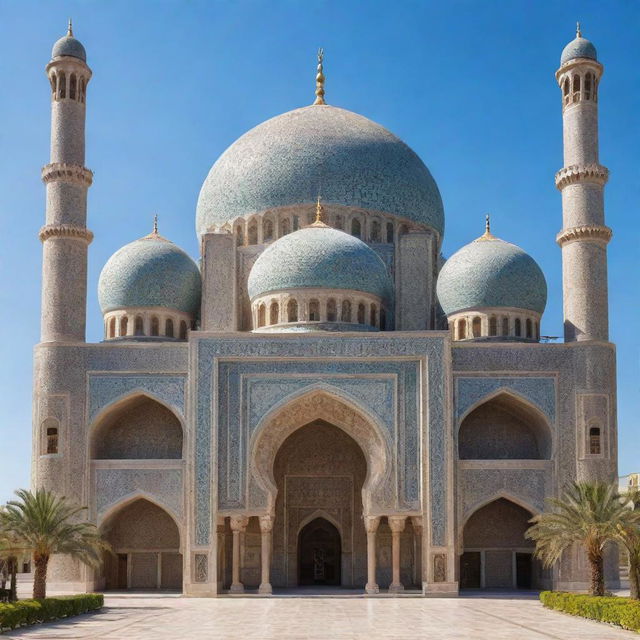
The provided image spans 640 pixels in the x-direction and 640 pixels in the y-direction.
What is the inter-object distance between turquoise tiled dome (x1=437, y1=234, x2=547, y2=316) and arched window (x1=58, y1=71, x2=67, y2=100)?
355 inches

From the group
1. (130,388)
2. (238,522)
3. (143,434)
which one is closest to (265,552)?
(238,522)

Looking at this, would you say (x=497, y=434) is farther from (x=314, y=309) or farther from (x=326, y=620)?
(x=326, y=620)

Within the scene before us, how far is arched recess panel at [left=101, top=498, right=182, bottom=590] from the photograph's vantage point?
2523cm

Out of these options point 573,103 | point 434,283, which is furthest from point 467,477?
point 573,103

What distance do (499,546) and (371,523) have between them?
11.2 feet

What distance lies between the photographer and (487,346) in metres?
24.4

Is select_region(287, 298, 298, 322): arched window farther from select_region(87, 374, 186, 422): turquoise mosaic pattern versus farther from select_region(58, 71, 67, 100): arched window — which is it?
select_region(58, 71, 67, 100): arched window

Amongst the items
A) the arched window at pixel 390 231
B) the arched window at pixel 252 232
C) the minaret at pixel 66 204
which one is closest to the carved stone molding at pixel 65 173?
the minaret at pixel 66 204

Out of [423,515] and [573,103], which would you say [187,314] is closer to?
[423,515]

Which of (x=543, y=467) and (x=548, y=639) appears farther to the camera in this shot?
(x=543, y=467)

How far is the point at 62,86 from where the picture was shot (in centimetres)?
2575

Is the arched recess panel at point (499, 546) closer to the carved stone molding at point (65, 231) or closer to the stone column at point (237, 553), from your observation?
the stone column at point (237, 553)

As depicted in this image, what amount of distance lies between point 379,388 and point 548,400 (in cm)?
340

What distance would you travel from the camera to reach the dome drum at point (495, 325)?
26.2 m
